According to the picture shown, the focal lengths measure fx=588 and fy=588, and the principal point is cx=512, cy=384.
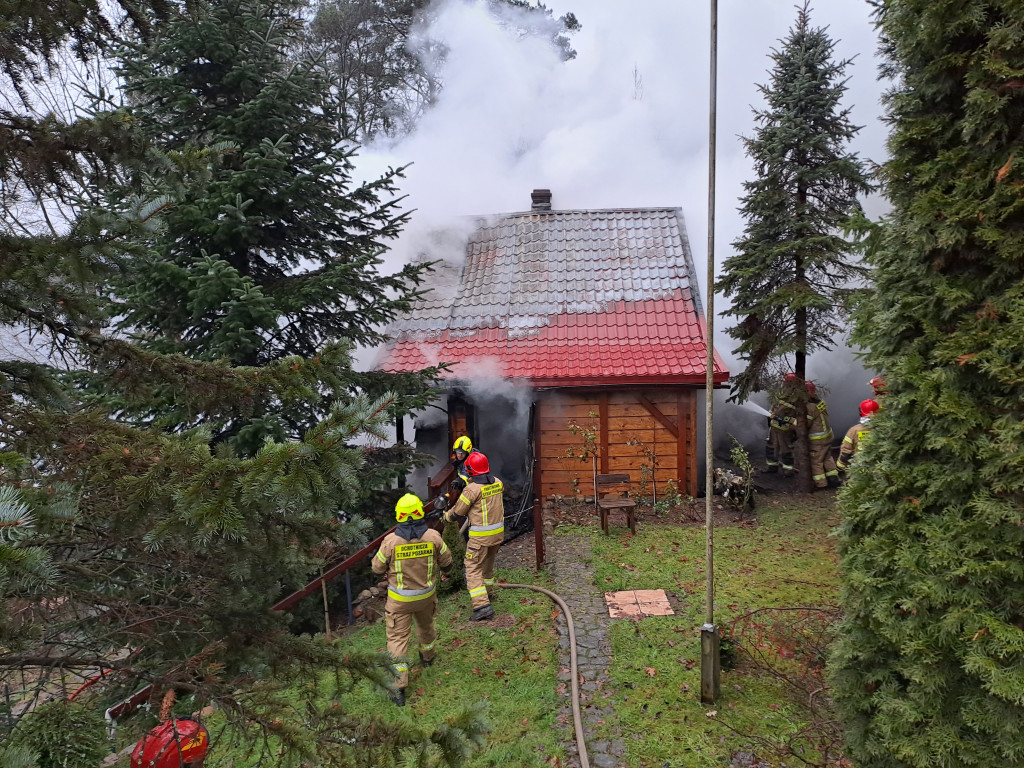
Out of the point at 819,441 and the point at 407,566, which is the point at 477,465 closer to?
the point at 407,566

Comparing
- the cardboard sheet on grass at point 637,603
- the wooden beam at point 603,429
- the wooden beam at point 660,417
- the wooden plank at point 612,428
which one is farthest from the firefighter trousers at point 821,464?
the cardboard sheet on grass at point 637,603

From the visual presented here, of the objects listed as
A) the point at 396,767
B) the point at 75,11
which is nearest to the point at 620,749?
the point at 396,767

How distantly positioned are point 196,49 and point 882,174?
8.57 metres

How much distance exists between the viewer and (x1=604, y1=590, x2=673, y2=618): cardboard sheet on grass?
283 inches

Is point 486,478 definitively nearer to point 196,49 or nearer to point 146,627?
point 146,627

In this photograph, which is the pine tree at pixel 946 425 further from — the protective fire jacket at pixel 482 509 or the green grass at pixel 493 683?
the protective fire jacket at pixel 482 509

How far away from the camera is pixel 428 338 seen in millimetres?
12852

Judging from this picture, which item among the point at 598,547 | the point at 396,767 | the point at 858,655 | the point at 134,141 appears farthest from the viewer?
the point at 598,547

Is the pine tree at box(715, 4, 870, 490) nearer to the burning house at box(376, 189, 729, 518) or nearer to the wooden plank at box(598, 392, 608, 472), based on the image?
the burning house at box(376, 189, 729, 518)

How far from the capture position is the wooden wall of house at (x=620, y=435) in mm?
11852

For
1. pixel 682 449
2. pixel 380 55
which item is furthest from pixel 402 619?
pixel 380 55

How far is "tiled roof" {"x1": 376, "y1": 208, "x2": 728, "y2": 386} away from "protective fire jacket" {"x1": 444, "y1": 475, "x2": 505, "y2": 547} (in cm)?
400

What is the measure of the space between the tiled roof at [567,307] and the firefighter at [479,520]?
13.0 feet

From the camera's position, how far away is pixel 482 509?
781 centimetres
